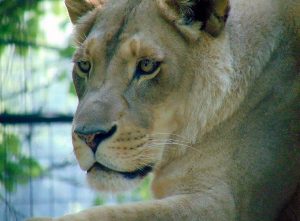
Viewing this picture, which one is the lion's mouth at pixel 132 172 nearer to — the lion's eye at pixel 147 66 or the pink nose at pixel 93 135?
the pink nose at pixel 93 135

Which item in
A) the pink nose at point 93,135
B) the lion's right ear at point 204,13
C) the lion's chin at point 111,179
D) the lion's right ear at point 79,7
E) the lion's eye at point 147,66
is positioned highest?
the lion's right ear at point 204,13

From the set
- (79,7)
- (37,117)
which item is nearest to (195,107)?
(79,7)

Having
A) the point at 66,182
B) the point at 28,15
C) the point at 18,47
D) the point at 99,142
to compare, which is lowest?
the point at 66,182

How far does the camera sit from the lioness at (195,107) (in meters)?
3.02

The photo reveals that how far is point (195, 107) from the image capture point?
3.18 meters

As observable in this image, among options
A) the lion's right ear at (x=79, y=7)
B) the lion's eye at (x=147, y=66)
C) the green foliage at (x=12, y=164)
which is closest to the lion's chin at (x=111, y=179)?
the lion's eye at (x=147, y=66)

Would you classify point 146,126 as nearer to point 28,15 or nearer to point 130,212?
point 130,212

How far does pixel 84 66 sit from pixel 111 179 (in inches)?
20.1

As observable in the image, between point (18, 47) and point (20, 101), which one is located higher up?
point (18, 47)

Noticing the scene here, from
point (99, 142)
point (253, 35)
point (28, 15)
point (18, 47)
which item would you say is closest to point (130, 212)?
point (99, 142)

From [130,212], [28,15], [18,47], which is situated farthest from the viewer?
[28,15]

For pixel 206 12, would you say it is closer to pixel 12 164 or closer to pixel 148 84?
pixel 148 84

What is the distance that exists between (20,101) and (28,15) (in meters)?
1.09

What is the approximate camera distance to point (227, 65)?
3182mm
